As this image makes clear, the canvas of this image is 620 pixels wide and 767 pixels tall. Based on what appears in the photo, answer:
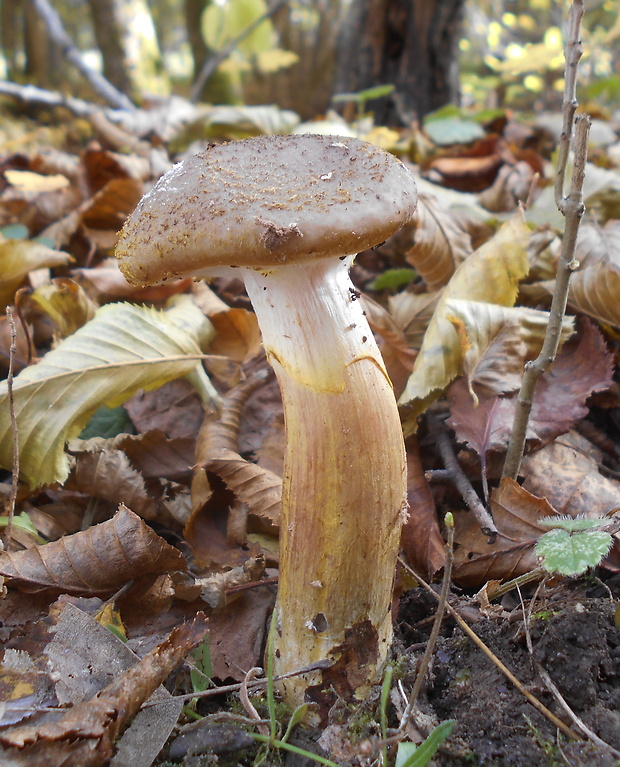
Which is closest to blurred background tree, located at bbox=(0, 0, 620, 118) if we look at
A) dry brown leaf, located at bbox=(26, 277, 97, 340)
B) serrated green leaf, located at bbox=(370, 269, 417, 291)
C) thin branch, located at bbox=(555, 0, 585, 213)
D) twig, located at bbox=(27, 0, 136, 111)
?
twig, located at bbox=(27, 0, 136, 111)

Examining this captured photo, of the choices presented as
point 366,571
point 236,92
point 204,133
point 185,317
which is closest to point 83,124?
point 204,133

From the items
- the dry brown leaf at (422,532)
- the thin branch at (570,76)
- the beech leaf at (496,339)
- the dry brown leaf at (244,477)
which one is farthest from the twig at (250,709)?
the thin branch at (570,76)

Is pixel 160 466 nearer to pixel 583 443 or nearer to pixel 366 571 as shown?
pixel 366 571

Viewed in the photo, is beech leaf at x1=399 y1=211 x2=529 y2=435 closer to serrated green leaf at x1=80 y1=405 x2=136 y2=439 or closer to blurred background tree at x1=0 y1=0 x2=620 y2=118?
serrated green leaf at x1=80 y1=405 x2=136 y2=439

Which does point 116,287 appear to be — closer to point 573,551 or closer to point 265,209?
point 265,209

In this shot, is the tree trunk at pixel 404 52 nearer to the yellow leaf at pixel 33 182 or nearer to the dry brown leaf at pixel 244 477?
the yellow leaf at pixel 33 182
